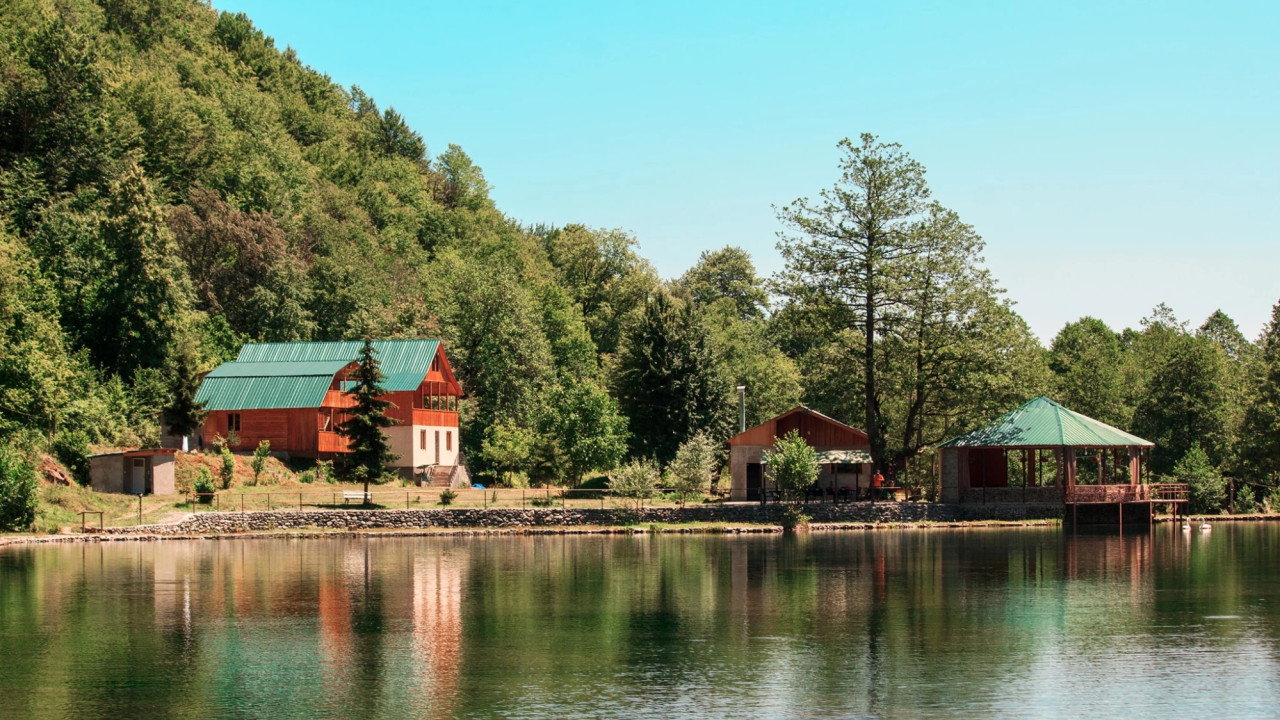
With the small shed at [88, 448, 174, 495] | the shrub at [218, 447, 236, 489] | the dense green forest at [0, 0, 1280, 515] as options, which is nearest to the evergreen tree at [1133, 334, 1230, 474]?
the dense green forest at [0, 0, 1280, 515]

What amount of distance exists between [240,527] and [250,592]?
22.1 m

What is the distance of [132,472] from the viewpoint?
5738 centimetres

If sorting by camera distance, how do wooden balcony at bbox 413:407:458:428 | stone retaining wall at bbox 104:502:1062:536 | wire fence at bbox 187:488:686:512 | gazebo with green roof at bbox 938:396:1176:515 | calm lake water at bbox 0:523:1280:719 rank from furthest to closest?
wooden balcony at bbox 413:407:458:428 → gazebo with green roof at bbox 938:396:1176:515 → wire fence at bbox 187:488:686:512 → stone retaining wall at bbox 104:502:1062:536 → calm lake water at bbox 0:523:1280:719

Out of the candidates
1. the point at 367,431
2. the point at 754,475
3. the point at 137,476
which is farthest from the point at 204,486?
the point at 754,475

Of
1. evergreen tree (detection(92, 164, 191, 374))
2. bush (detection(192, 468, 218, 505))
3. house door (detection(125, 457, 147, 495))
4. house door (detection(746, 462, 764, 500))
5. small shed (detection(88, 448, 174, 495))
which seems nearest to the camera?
bush (detection(192, 468, 218, 505))

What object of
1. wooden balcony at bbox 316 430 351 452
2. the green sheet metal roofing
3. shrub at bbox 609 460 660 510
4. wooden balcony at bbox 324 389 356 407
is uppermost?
the green sheet metal roofing

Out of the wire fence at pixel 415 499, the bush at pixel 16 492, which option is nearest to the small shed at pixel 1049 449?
the wire fence at pixel 415 499

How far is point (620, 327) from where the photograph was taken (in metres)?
107

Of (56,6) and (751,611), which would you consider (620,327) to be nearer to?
(56,6)

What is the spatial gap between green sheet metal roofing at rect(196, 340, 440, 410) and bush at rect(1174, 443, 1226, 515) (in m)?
45.1

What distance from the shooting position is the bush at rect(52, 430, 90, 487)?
187 ft

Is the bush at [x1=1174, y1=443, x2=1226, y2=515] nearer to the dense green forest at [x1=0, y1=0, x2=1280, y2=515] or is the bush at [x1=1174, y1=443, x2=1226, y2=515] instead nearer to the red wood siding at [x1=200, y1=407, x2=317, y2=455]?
→ the dense green forest at [x1=0, y1=0, x2=1280, y2=515]

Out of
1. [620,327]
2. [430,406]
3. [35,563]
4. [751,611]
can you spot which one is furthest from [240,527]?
[620,327]

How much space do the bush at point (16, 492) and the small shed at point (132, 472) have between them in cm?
652
